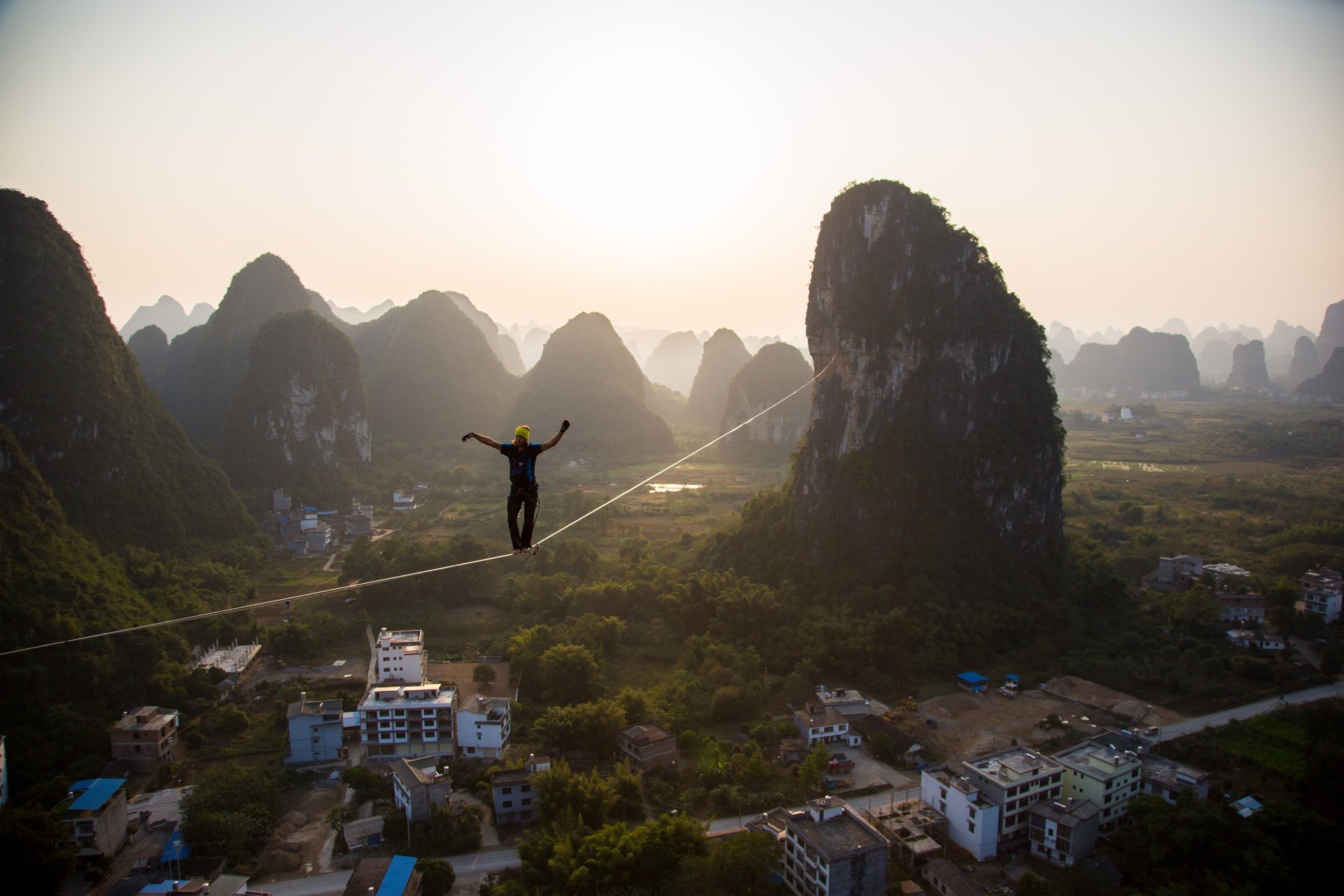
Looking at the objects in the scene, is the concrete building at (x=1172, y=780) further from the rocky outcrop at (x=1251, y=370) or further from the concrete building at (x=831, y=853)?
the rocky outcrop at (x=1251, y=370)

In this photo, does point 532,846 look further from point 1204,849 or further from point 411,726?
point 1204,849

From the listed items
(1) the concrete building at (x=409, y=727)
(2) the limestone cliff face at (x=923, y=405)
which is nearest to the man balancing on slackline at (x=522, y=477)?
(1) the concrete building at (x=409, y=727)

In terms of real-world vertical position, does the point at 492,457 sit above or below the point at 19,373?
below

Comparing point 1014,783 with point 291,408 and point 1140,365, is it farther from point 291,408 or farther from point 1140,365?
point 1140,365

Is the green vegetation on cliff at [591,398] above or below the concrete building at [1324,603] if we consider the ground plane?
above

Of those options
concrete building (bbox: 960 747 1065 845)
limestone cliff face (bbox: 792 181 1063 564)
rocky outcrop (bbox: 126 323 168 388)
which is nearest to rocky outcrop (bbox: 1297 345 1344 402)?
limestone cliff face (bbox: 792 181 1063 564)

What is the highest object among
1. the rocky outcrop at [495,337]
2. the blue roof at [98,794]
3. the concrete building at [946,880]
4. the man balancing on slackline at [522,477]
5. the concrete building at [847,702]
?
the rocky outcrop at [495,337]

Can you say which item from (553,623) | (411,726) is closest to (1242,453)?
(553,623)
